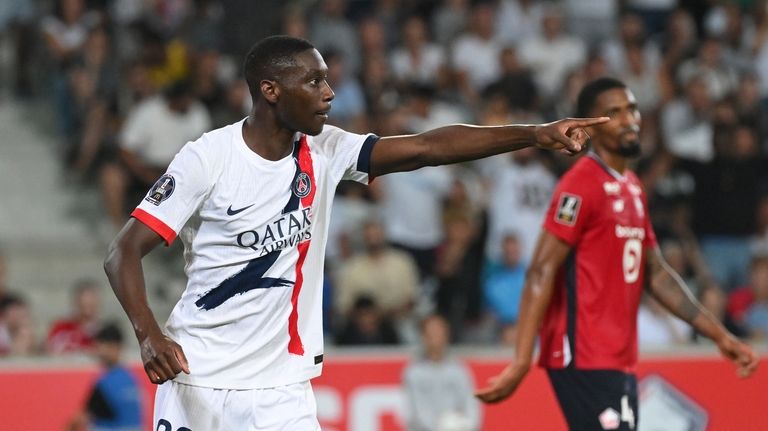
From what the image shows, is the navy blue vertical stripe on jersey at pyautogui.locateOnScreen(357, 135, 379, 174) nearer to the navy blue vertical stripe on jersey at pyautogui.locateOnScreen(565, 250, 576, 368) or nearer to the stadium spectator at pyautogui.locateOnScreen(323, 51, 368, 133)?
the navy blue vertical stripe on jersey at pyautogui.locateOnScreen(565, 250, 576, 368)

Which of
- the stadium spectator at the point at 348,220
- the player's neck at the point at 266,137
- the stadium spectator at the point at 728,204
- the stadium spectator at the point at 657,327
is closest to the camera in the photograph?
the player's neck at the point at 266,137

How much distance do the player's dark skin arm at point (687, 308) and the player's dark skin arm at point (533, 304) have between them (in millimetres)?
595

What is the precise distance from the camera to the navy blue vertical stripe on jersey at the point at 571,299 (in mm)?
6543

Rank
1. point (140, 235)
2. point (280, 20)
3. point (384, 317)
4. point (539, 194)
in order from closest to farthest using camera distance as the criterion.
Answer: point (140, 235) < point (384, 317) < point (539, 194) < point (280, 20)

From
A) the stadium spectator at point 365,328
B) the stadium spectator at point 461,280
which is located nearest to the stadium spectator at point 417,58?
the stadium spectator at point 461,280

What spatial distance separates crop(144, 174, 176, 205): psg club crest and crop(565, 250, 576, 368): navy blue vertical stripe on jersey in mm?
2296

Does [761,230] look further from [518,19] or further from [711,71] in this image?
[518,19]

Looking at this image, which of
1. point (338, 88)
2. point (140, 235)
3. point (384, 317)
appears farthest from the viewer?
point (338, 88)

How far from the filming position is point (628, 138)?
260 inches

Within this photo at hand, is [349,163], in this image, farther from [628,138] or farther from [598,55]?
[598,55]

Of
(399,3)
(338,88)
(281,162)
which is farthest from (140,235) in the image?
(399,3)

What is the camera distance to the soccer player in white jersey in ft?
17.4

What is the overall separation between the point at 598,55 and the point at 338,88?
2928 mm

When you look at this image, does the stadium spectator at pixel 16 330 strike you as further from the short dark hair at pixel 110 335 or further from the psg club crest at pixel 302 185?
the psg club crest at pixel 302 185
